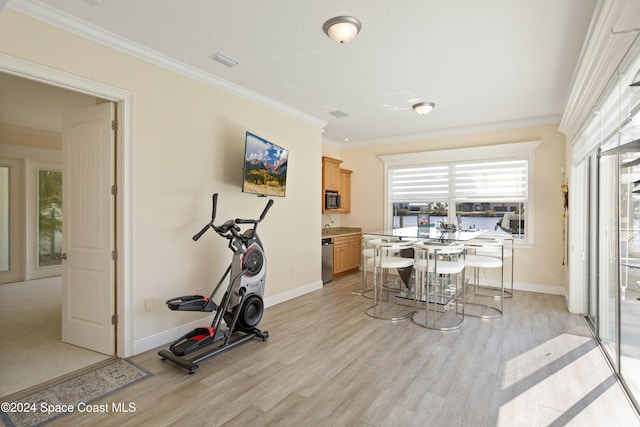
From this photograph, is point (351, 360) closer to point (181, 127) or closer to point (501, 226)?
point (181, 127)

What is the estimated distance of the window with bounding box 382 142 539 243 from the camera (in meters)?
5.50

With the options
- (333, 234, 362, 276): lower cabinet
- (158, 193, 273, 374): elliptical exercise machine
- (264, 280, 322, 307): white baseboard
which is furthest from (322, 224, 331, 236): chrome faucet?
(158, 193, 273, 374): elliptical exercise machine

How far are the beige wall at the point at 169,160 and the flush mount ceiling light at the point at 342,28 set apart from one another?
Answer: 1713 millimetres

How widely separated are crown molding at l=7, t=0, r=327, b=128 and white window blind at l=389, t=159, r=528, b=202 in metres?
3.32

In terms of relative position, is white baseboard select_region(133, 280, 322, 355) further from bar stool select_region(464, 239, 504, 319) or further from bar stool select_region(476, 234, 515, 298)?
bar stool select_region(476, 234, 515, 298)

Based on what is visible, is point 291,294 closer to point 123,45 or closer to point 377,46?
point 377,46

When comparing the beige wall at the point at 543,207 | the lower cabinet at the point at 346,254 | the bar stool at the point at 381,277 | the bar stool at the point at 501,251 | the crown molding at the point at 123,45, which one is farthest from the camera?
the lower cabinet at the point at 346,254

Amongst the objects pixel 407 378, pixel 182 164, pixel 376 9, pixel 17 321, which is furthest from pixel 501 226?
pixel 17 321

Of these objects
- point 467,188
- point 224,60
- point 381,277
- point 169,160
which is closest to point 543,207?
point 467,188

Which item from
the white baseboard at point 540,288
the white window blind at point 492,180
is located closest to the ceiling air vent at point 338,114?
the white window blind at point 492,180

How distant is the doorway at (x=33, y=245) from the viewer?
2986 millimetres

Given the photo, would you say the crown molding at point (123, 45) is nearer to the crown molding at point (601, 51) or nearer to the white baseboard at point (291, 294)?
the white baseboard at point (291, 294)

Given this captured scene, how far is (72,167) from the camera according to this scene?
3211 mm

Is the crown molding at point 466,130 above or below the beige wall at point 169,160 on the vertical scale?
above
